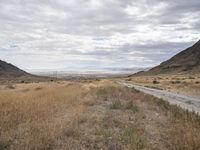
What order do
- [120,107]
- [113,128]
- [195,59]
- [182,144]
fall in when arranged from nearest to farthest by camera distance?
[182,144], [113,128], [120,107], [195,59]

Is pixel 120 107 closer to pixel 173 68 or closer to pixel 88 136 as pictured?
pixel 88 136

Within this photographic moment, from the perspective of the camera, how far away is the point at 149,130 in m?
10.1

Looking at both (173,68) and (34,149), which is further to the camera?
(173,68)

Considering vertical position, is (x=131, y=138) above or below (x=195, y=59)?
below

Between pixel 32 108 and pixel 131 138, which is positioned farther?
pixel 32 108

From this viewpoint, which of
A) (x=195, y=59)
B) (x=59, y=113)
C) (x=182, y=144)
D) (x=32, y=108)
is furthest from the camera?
(x=195, y=59)

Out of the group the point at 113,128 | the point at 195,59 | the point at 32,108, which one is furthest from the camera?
the point at 195,59

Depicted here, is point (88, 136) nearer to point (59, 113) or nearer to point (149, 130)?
point (149, 130)

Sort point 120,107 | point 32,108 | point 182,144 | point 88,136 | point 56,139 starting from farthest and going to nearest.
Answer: point 120,107 < point 32,108 < point 88,136 < point 56,139 < point 182,144

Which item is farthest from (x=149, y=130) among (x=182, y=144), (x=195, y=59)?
(x=195, y=59)

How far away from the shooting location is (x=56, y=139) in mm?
8008

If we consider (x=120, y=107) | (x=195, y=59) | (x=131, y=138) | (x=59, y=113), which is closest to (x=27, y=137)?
(x=131, y=138)

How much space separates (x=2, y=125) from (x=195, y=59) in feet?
551

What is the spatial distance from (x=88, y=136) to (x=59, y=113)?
159 inches
